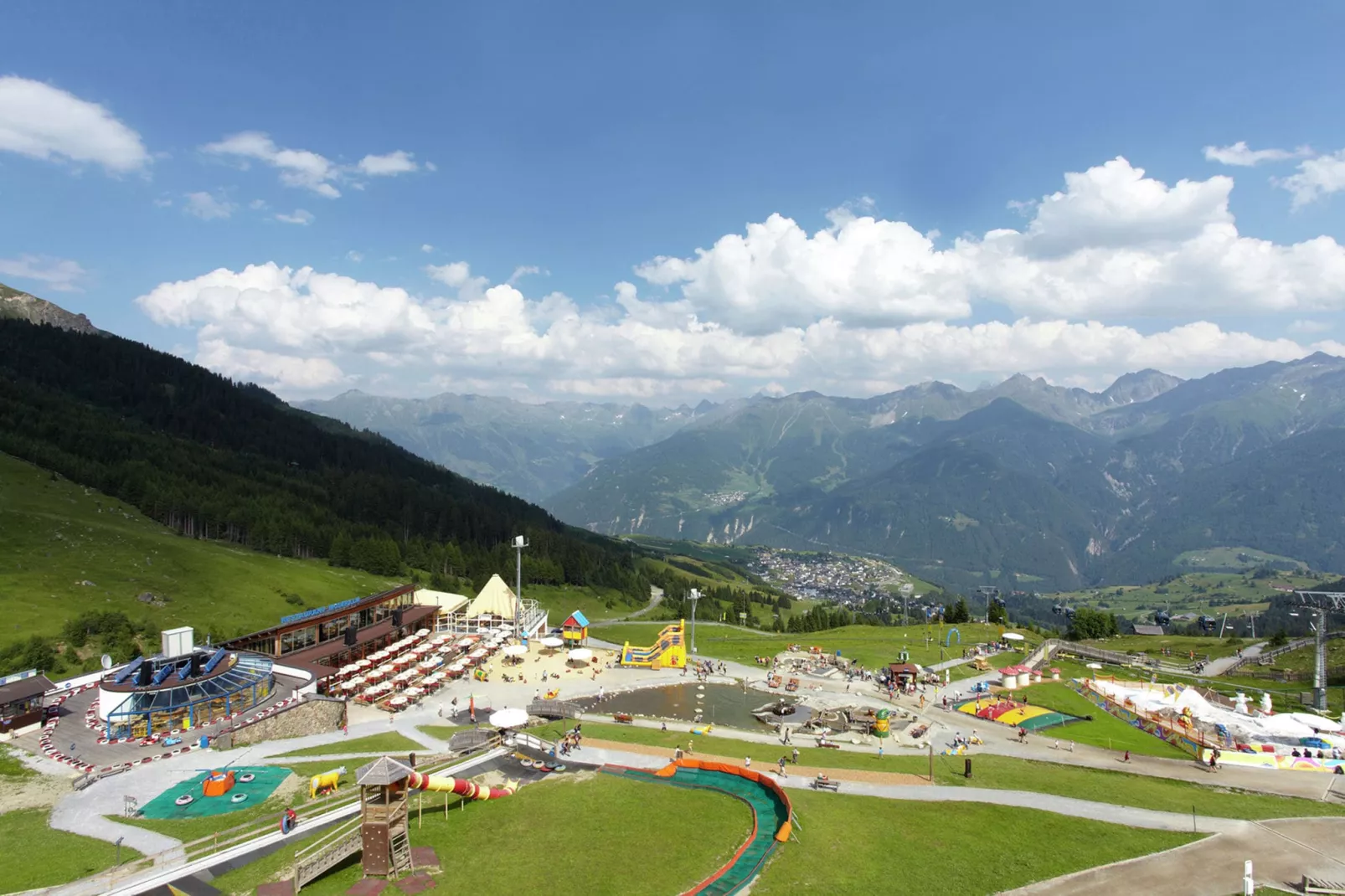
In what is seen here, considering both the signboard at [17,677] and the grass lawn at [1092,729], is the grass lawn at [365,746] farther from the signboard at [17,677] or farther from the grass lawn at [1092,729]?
the grass lawn at [1092,729]

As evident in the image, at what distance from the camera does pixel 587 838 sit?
36.2 m

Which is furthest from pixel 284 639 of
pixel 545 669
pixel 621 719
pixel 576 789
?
pixel 576 789

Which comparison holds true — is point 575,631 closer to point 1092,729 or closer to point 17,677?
point 17,677

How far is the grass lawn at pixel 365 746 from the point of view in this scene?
51.4 meters

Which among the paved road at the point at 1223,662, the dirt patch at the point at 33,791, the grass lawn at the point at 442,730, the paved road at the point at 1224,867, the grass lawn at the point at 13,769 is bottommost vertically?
the paved road at the point at 1223,662

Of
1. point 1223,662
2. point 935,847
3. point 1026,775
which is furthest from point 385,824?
point 1223,662

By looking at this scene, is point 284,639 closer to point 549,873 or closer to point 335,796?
point 335,796

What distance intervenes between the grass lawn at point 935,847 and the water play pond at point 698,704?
24.2m

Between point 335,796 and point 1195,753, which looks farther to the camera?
point 1195,753

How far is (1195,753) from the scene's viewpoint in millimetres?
55469

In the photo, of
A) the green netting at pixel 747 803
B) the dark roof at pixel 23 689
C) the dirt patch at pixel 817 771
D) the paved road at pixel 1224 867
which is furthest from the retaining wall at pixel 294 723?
the paved road at pixel 1224 867

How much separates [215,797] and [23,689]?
1060 inches

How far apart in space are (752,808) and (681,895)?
37.4ft

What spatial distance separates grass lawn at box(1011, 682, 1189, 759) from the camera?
190 ft
